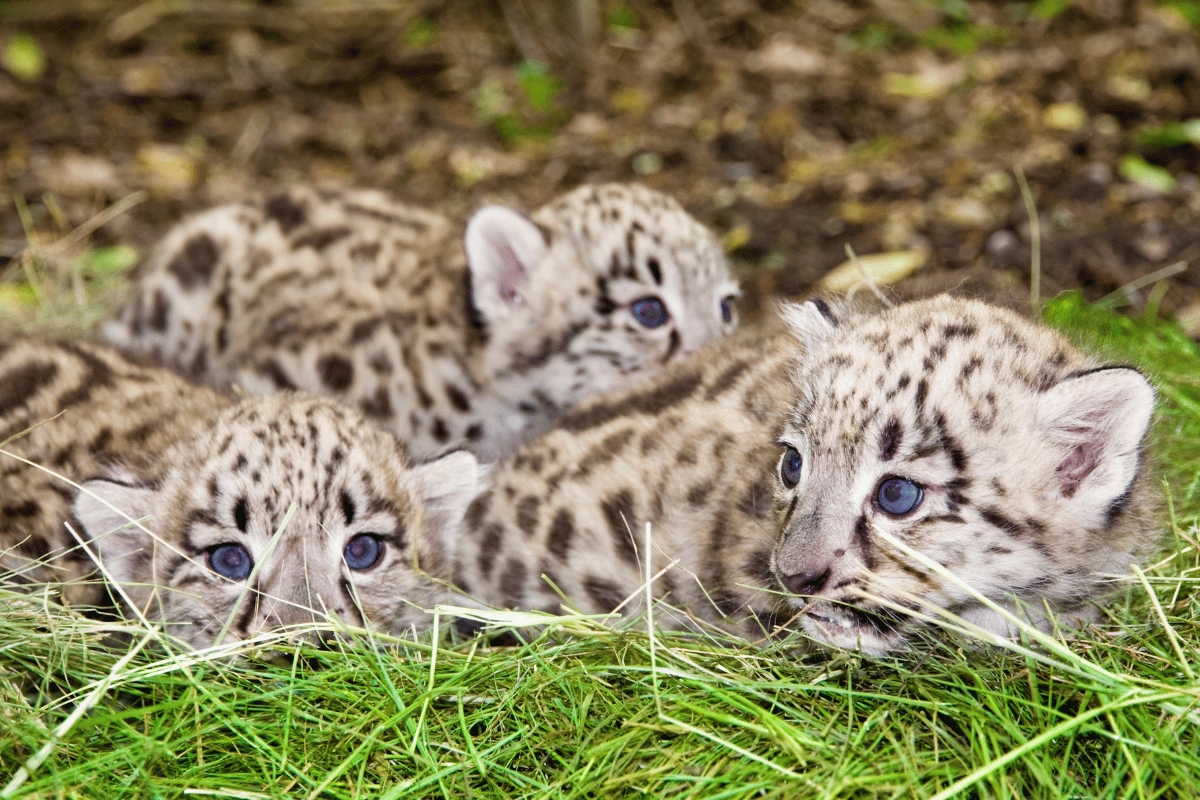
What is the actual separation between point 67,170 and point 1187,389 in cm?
752

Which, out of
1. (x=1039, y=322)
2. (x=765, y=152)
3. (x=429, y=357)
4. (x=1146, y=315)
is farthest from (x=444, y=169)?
(x=1039, y=322)

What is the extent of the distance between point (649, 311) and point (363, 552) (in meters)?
2.16

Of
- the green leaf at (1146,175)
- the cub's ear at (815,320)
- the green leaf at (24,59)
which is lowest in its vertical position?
the green leaf at (1146,175)

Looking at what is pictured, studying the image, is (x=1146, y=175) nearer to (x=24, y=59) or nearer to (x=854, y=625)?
(x=854, y=625)

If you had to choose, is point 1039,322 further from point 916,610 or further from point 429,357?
point 429,357

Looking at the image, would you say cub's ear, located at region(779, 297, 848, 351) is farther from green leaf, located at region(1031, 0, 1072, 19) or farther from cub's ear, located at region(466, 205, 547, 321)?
green leaf, located at region(1031, 0, 1072, 19)

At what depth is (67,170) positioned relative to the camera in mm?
8523

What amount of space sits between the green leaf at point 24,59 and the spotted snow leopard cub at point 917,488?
802 cm

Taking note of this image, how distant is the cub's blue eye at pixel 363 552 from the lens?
394 cm

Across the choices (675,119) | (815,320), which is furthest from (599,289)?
(675,119)

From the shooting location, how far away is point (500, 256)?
18.9 feet

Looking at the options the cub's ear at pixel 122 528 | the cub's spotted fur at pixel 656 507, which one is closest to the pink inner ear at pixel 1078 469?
the cub's spotted fur at pixel 656 507

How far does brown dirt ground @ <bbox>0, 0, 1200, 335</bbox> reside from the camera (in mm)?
6945

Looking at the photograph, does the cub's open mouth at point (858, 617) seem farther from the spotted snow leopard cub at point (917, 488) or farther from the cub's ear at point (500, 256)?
the cub's ear at point (500, 256)
